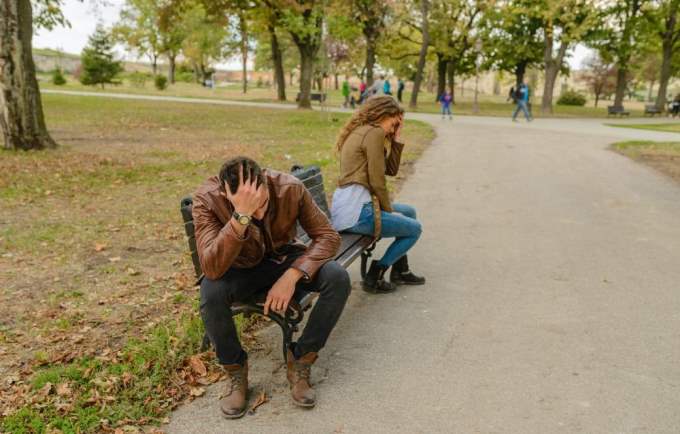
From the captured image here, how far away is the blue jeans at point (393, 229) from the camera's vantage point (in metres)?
4.53

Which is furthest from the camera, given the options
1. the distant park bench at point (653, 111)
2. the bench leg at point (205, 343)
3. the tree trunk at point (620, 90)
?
the tree trunk at point (620, 90)

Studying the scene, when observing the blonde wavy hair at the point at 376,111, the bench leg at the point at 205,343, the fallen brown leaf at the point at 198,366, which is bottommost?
the fallen brown leaf at the point at 198,366

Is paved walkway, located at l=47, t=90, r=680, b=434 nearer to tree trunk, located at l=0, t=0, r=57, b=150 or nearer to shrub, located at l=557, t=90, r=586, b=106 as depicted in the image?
tree trunk, located at l=0, t=0, r=57, b=150

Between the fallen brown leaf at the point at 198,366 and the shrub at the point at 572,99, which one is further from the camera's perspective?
the shrub at the point at 572,99

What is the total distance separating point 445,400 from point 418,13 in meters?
37.7

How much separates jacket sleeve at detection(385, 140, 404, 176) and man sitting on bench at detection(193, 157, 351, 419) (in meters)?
1.74

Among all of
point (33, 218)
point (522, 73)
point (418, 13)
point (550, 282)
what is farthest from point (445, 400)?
point (522, 73)

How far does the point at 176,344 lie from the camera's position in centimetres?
365

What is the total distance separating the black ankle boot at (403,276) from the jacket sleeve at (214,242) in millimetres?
2232

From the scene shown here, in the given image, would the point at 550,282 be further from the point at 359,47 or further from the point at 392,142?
the point at 359,47

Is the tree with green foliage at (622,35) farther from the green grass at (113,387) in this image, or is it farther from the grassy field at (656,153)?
the green grass at (113,387)

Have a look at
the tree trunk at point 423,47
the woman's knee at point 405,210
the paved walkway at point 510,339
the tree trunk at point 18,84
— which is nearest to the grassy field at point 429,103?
the tree trunk at point 423,47

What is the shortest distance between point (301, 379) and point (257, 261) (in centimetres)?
69

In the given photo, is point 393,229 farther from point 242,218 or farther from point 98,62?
point 98,62
